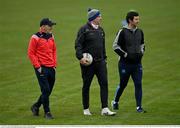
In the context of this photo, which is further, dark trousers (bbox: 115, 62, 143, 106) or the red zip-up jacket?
dark trousers (bbox: 115, 62, 143, 106)

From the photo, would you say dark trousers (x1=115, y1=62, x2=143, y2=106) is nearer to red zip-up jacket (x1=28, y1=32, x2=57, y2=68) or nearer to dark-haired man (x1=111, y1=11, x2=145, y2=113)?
dark-haired man (x1=111, y1=11, x2=145, y2=113)

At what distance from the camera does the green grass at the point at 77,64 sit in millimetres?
15609

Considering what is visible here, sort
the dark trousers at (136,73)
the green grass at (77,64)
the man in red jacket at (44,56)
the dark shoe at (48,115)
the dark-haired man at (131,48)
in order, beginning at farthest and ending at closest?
the dark trousers at (136,73) < the dark-haired man at (131,48) < the green grass at (77,64) < the dark shoe at (48,115) < the man in red jacket at (44,56)

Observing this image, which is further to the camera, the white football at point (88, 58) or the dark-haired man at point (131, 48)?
the dark-haired man at point (131, 48)

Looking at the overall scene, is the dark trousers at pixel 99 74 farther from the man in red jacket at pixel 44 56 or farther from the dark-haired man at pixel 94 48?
the man in red jacket at pixel 44 56

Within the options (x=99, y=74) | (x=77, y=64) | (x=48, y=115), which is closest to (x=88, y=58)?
(x=99, y=74)

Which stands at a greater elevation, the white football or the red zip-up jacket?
the red zip-up jacket

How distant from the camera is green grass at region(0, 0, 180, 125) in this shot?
15.6 meters

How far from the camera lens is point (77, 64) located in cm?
2341

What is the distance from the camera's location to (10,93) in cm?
1853

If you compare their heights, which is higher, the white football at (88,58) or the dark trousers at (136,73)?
the white football at (88,58)

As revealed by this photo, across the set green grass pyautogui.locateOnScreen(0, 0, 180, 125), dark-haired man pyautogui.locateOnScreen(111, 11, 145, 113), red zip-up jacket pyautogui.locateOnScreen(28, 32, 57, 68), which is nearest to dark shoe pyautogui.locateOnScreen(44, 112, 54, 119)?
green grass pyautogui.locateOnScreen(0, 0, 180, 125)

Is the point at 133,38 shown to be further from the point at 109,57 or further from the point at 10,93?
the point at 109,57

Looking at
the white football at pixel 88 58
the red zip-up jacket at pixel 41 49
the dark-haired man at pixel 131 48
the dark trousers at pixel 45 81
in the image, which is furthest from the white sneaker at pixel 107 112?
the red zip-up jacket at pixel 41 49
